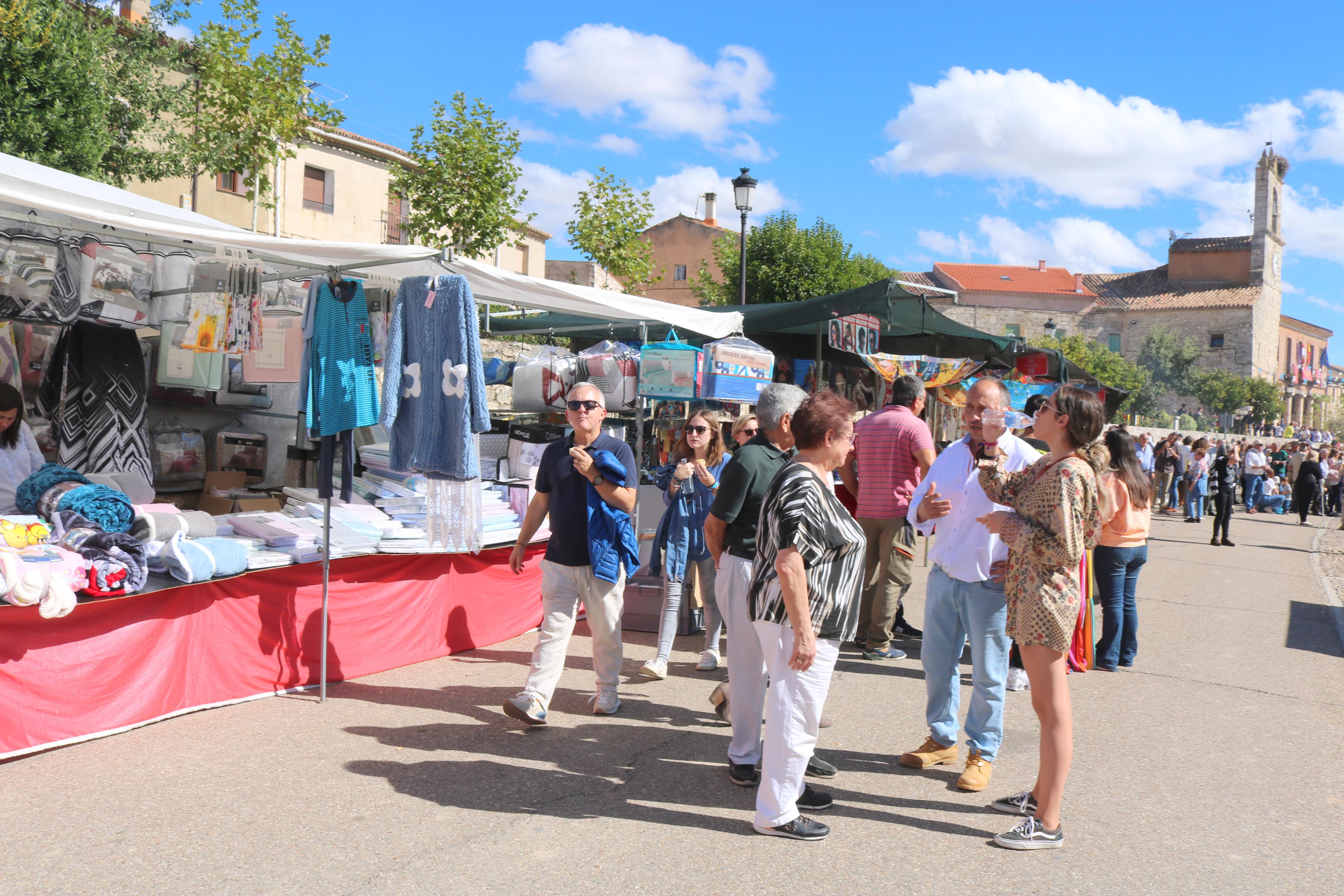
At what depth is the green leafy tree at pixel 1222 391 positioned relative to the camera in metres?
60.6

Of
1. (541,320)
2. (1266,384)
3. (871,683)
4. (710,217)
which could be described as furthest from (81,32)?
(1266,384)

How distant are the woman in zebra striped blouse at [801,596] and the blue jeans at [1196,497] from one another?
60.3 ft

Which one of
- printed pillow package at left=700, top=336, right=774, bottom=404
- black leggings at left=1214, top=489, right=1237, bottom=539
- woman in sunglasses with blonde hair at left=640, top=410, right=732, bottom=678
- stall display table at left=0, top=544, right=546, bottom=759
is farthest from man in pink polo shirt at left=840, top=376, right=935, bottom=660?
black leggings at left=1214, top=489, right=1237, bottom=539

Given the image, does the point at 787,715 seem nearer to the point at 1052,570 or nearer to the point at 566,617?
the point at 1052,570

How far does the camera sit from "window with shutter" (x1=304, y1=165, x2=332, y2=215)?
89.1ft

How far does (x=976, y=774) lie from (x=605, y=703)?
6.08ft

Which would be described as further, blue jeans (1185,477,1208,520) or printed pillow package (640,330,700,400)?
blue jeans (1185,477,1208,520)

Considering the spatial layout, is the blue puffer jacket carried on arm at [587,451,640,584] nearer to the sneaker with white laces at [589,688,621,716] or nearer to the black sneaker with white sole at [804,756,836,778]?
the sneaker with white laces at [589,688,621,716]

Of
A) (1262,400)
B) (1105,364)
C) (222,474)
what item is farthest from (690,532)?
(1262,400)

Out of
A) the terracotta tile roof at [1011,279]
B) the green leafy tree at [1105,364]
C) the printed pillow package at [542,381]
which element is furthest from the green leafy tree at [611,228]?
the terracotta tile roof at [1011,279]

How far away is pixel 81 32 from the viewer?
13.3m

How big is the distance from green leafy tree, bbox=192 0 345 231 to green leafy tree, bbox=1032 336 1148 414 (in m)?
44.8

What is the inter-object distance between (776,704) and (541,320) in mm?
6761

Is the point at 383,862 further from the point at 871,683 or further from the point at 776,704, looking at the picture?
the point at 871,683
